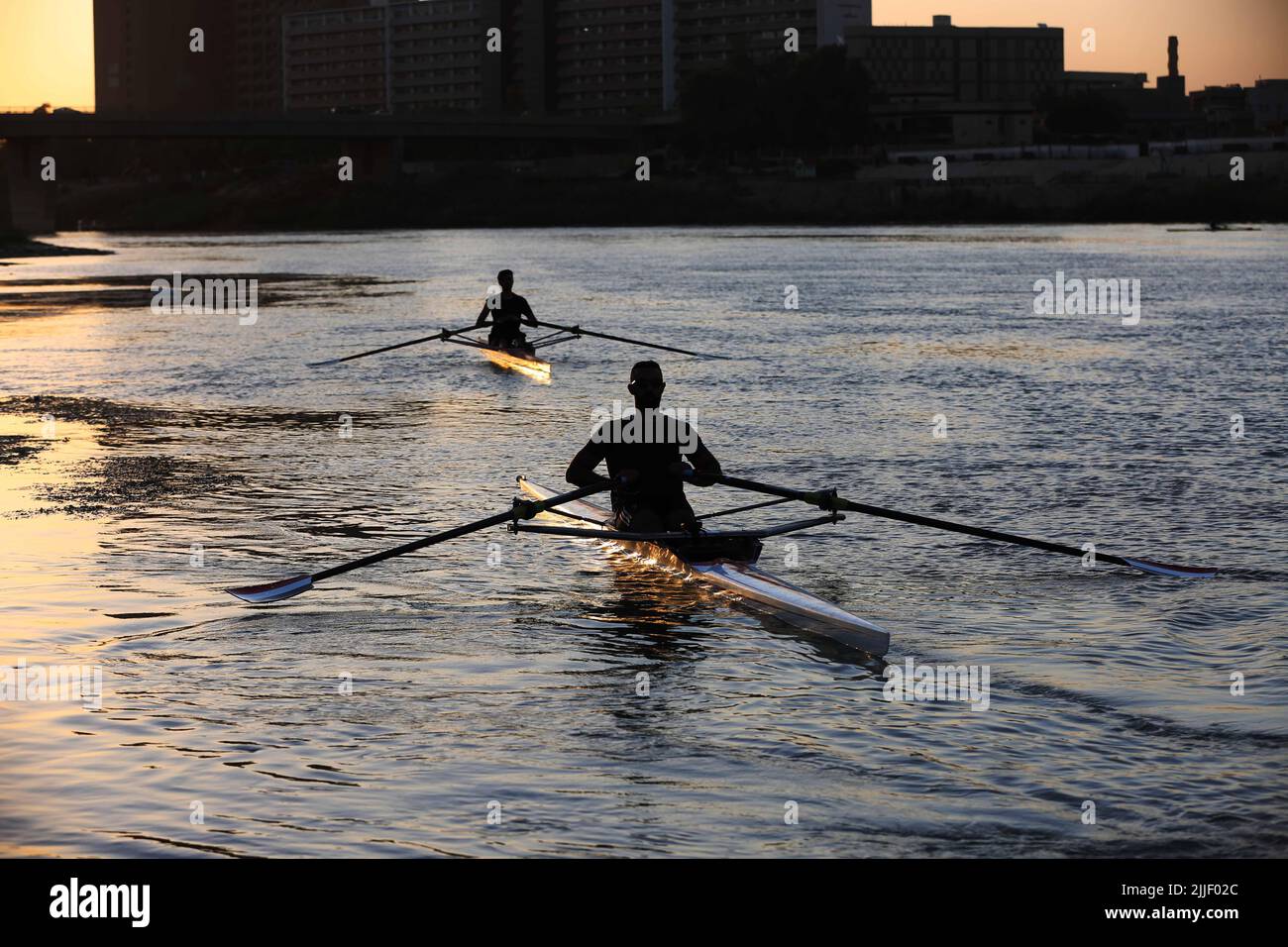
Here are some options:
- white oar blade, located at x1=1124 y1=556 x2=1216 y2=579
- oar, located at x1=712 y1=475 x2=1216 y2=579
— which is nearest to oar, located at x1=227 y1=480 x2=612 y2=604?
oar, located at x1=712 y1=475 x2=1216 y2=579

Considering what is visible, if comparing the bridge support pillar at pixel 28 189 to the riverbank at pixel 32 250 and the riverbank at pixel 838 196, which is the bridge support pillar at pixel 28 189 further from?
the riverbank at pixel 838 196

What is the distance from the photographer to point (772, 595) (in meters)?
14.8

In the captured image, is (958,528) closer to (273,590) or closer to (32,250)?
(273,590)

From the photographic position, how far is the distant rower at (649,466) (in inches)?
628

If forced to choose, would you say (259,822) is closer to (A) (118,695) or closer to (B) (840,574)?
(A) (118,695)

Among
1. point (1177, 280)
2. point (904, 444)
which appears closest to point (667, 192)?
point (1177, 280)

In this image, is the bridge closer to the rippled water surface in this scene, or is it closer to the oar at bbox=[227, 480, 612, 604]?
the rippled water surface

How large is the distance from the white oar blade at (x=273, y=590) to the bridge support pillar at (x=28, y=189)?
152m

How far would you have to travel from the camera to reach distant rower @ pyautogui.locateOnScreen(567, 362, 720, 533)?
16.0 metres

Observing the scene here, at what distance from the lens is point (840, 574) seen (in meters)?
17.1

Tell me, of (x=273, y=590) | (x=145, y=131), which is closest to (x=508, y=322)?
(x=273, y=590)

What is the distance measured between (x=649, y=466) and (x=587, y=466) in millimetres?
600

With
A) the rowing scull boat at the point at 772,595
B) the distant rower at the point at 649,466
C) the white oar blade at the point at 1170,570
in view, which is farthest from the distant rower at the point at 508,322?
the white oar blade at the point at 1170,570

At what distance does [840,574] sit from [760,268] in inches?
2899
